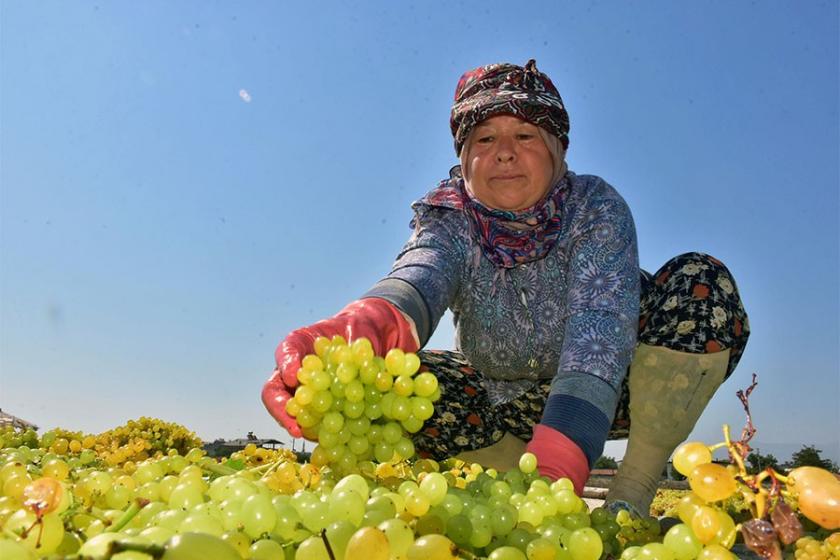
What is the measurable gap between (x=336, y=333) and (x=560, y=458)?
0.90 metres

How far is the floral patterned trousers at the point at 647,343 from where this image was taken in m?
3.44

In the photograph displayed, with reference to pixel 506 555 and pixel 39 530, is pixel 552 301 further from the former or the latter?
pixel 39 530

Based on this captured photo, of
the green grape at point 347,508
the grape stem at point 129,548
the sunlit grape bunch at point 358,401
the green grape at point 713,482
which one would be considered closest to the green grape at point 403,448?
the sunlit grape bunch at point 358,401

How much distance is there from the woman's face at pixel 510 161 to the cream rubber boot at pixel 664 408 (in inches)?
42.8

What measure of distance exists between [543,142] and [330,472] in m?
2.20

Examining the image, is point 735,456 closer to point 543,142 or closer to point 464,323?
point 543,142

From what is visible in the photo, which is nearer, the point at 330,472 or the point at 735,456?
the point at 735,456

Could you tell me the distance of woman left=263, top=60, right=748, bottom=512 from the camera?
3.07 metres

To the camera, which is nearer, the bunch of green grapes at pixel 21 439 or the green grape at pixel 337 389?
the green grape at pixel 337 389

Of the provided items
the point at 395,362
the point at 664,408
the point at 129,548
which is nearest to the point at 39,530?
the point at 129,548

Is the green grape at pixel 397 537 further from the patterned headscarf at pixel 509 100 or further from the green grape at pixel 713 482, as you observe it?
the patterned headscarf at pixel 509 100

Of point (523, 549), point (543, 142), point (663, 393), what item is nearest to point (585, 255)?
point (543, 142)

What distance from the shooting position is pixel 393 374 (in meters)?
1.85

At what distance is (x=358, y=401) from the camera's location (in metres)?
1.81
